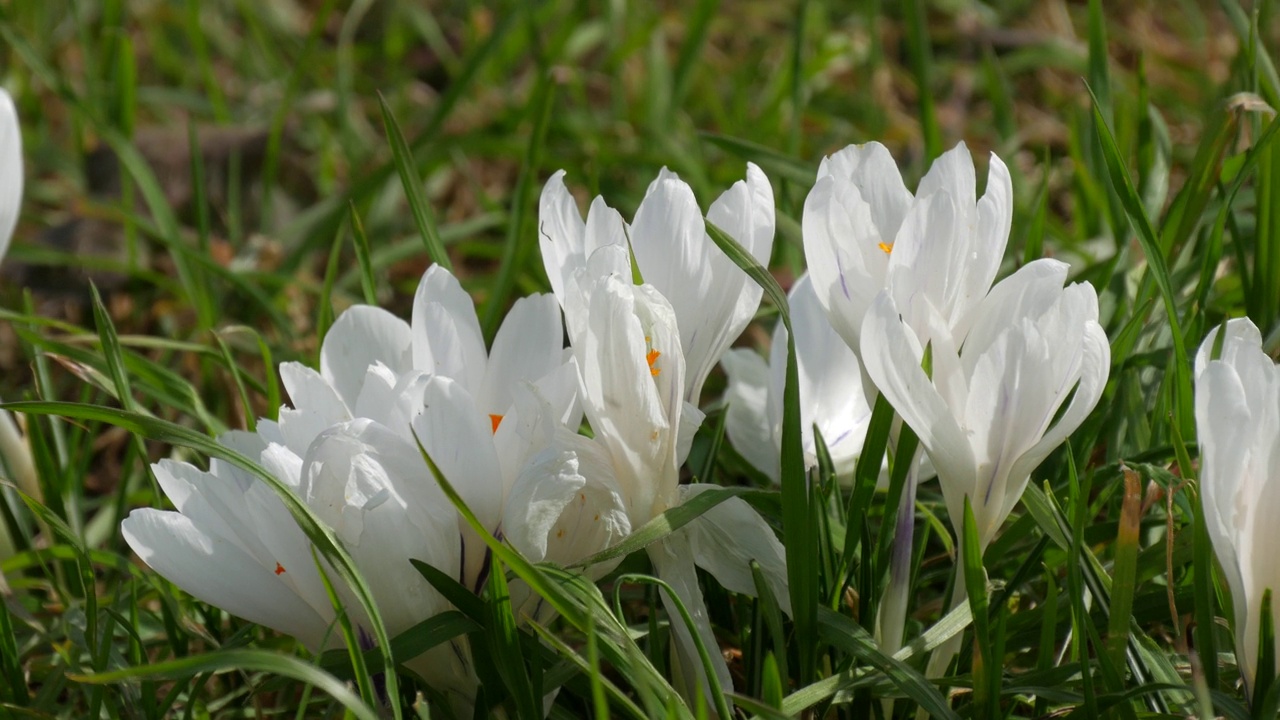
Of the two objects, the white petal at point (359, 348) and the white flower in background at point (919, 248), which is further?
the white petal at point (359, 348)

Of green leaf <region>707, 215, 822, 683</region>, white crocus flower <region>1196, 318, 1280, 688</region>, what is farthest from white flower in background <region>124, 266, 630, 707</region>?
Result: white crocus flower <region>1196, 318, 1280, 688</region>

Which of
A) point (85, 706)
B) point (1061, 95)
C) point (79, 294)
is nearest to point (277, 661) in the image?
point (85, 706)

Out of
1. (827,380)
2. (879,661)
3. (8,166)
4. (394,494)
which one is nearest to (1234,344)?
(879,661)

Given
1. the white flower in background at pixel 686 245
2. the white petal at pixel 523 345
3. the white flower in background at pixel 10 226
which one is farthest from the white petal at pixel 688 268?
the white flower in background at pixel 10 226

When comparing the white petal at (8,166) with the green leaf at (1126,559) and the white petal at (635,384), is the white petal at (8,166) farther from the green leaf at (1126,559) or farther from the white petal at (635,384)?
the green leaf at (1126,559)

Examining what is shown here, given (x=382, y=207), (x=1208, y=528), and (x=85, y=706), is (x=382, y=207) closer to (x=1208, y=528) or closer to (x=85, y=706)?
(x=85, y=706)

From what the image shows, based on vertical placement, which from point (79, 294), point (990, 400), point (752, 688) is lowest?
point (752, 688)

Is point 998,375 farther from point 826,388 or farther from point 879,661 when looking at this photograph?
point 826,388
